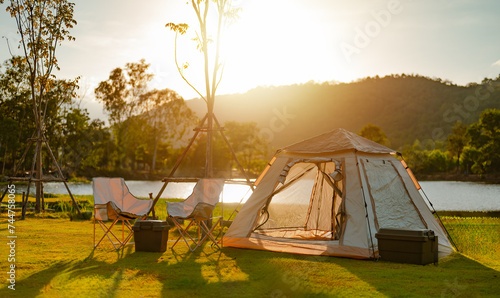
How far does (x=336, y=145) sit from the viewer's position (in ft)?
24.9

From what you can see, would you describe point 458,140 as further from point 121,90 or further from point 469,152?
point 121,90

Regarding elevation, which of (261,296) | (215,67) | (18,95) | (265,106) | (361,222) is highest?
(265,106)

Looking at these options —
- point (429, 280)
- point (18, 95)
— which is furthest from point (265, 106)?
point (429, 280)

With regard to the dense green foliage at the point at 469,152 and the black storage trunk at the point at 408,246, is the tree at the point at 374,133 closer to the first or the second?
the dense green foliage at the point at 469,152

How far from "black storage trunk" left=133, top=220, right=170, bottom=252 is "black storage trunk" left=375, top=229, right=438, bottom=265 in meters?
3.02

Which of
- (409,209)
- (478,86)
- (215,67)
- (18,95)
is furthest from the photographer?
(478,86)

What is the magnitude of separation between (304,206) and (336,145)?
1841 millimetres

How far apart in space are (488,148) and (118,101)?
1379 inches

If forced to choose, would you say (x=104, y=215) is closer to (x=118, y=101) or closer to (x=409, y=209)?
(x=409, y=209)

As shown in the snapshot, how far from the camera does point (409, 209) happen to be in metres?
7.30

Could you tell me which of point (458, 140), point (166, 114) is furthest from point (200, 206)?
point (458, 140)

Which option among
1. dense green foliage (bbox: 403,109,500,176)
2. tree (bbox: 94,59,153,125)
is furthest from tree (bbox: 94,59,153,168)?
dense green foliage (bbox: 403,109,500,176)

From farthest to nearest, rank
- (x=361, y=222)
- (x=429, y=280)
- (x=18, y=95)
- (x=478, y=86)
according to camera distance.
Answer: (x=478, y=86)
(x=18, y=95)
(x=361, y=222)
(x=429, y=280)

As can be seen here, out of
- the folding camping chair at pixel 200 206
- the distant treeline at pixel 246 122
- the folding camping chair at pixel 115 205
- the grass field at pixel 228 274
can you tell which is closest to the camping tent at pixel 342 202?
the grass field at pixel 228 274
